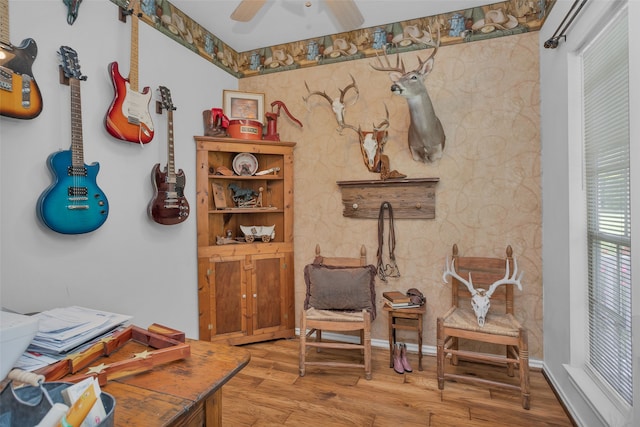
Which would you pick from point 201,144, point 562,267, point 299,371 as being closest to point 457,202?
point 562,267

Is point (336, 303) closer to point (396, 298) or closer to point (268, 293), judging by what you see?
point (396, 298)

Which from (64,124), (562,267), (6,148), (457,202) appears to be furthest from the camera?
(457,202)

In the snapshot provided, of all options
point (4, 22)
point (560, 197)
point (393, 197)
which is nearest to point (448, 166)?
point (393, 197)

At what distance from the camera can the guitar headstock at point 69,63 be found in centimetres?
175

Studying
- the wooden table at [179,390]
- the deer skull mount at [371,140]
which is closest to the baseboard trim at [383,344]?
the deer skull mount at [371,140]

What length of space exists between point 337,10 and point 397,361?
2485 mm

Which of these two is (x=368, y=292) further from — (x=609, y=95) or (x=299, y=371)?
(x=609, y=95)

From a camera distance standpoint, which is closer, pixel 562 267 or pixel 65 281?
pixel 65 281

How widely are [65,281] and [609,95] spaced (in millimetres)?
3086

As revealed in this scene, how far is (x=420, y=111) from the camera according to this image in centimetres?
250

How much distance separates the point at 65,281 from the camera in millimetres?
1821

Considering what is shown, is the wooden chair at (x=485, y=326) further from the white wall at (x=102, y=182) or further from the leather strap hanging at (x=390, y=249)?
the white wall at (x=102, y=182)

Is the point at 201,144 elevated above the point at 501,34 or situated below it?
below

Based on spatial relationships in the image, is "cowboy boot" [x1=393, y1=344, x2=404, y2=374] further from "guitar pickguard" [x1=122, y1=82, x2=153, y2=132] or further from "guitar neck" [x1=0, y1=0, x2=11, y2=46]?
"guitar neck" [x1=0, y1=0, x2=11, y2=46]
